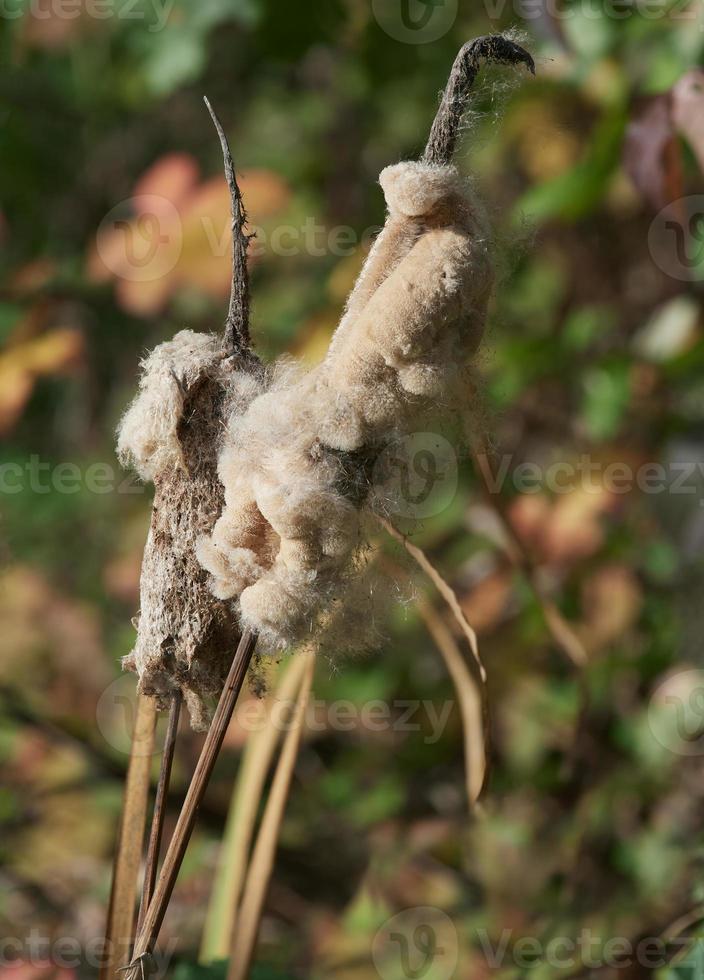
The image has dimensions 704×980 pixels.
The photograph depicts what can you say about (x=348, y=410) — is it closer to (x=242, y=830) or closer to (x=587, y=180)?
(x=242, y=830)

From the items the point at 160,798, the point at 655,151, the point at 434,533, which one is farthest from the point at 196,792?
the point at 434,533

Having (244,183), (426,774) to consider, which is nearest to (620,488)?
(426,774)

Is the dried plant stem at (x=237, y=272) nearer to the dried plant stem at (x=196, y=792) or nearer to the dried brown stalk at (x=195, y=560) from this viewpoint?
the dried brown stalk at (x=195, y=560)

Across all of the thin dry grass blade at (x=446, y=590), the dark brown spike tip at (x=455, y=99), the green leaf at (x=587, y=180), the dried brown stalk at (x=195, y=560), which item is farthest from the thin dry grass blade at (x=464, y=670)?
the green leaf at (x=587, y=180)

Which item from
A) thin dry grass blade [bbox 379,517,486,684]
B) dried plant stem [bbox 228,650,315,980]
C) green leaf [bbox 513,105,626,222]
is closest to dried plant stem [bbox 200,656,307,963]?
dried plant stem [bbox 228,650,315,980]

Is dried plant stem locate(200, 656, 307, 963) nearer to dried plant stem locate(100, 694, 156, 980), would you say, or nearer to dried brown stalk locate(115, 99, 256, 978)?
dried plant stem locate(100, 694, 156, 980)

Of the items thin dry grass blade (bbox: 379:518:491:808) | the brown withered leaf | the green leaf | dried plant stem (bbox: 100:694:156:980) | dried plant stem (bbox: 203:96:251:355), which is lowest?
dried plant stem (bbox: 100:694:156:980)
